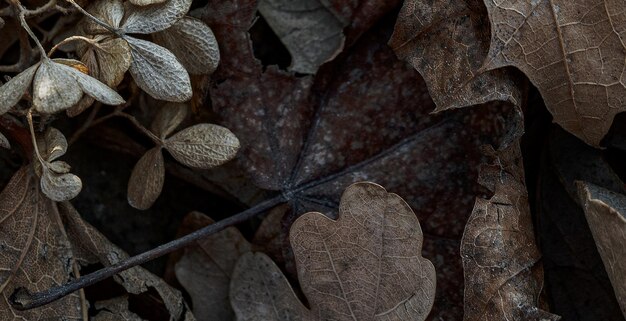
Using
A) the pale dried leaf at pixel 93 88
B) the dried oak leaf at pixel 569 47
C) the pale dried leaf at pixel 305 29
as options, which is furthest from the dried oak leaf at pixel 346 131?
the pale dried leaf at pixel 93 88

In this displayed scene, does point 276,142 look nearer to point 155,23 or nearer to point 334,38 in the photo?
point 334,38

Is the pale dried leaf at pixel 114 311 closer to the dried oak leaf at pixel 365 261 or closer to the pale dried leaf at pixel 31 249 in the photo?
the pale dried leaf at pixel 31 249

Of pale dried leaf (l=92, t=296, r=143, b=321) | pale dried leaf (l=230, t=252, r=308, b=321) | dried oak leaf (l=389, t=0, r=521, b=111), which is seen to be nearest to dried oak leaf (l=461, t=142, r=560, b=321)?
dried oak leaf (l=389, t=0, r=521, b=111)

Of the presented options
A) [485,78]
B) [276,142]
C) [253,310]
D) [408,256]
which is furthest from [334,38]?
[253,310]

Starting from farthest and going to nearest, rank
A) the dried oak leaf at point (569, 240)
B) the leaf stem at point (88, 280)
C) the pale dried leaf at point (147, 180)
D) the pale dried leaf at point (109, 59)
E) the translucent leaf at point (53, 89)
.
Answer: the dried oak leaf at point (569, 240) < the pale dried leaf at point (147, 180) < the leaf stem at point (88, 280) < the pale dried leaf at point (109, 59) < the translucent leaf at point (53, 89)

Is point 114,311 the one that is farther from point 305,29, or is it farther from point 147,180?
point 305,29

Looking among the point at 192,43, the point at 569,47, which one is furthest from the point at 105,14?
the point at 569,47
